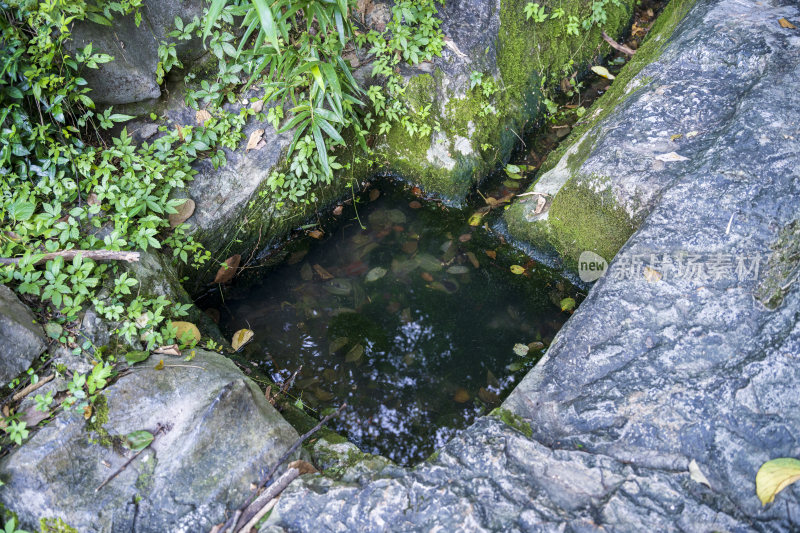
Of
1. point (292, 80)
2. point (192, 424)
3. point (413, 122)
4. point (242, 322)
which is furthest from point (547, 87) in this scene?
point (192, 424)

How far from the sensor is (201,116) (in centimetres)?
347

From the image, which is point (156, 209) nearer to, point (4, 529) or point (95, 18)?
point (95, 18)

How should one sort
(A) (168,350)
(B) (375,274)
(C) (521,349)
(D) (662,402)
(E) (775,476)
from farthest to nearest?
(B) (375,274) → (C) (521,349) → (A) (168,350) → (D) (662,402) → (E) (775,476)

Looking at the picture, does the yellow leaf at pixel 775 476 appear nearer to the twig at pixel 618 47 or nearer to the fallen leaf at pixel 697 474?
the fallen leaf at pixel 697 474

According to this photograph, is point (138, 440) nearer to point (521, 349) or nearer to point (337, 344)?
point (337, 344)

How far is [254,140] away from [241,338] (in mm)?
1262

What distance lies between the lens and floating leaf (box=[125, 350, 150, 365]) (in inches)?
96.5

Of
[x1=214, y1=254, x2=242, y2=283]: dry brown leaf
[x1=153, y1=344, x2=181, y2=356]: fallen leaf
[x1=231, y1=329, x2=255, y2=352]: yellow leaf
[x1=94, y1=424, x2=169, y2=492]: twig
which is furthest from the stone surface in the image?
[x1=214, y1=254, x2=242, y2=283]: dry brown leaf

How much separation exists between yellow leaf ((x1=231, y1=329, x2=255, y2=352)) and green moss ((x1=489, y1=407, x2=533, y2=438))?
164 centimetres

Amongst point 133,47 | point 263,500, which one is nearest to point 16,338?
point 263,500

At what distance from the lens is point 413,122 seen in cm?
393

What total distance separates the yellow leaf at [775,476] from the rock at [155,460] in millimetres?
1648

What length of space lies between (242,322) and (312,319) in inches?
17.2

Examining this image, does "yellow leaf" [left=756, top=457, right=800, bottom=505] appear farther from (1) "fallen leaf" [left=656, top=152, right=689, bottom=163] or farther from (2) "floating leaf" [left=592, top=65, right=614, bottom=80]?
(2) "floating leaf" [left=592, top=65, right=614, bottom=80]
